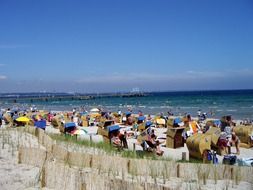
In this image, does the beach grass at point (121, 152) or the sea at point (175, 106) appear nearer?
the beach grass at point (121, 152)

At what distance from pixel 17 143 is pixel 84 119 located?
54.9ft

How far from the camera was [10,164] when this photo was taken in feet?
29.9

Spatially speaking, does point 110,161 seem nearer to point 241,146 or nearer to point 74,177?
point 74,177

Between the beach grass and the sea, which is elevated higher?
the beach grass

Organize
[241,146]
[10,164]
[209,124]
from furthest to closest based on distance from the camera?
[209,124], [241,146], [10,164]

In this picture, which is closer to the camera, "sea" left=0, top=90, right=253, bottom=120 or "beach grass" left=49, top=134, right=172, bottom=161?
"beach grass" left=49, top=134, right=172, bottom=161

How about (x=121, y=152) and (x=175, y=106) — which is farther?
(x=175, y=106)

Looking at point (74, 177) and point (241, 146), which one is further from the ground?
point (74, 177)

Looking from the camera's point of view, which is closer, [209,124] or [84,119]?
[209,124]

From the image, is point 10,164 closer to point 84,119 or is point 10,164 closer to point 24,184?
point 24,184

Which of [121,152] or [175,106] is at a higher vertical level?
[121,152]

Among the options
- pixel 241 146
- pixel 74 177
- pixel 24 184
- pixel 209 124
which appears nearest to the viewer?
pixel 74 177

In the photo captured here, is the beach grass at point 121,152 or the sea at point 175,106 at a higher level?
the beach grass at point 121,152

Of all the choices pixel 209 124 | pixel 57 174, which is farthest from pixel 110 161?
pixel 209 124
